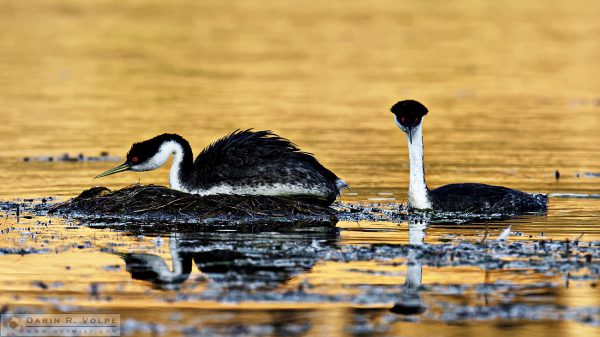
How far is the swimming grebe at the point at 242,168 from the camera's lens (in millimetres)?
13680

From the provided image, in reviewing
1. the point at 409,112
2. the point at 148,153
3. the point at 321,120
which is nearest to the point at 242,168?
the point at 148,153

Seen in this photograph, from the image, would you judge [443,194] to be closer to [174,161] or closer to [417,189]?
[417,189]

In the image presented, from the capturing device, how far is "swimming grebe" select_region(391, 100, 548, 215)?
13.6m

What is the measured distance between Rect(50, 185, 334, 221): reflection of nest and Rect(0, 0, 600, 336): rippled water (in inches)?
30.2

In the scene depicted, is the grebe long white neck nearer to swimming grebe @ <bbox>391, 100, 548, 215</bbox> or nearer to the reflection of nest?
the reflection of nest

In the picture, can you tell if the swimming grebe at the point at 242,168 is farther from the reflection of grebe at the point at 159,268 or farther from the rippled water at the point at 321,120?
the reflection of grebe at the point at 159,268

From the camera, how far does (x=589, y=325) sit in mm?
8492

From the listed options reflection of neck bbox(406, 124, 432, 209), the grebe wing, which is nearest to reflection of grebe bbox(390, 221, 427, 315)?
reflection of neck bbox(406, 124, 432, 209)

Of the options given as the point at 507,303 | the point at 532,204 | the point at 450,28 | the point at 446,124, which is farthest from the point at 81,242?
the point at 450,28

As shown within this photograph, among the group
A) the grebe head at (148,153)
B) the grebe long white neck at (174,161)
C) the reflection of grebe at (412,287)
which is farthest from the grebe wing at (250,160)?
the reflection of grebe at (412,287)

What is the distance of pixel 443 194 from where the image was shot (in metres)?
13.9

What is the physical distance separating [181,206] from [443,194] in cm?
282

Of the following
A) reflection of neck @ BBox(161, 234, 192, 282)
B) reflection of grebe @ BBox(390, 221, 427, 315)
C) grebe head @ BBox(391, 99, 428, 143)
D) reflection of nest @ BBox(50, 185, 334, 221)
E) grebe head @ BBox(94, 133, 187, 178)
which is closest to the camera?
reflection of grebe @ BBox(390, 221, 427, 315)

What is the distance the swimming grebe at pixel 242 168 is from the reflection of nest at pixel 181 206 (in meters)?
0.32
